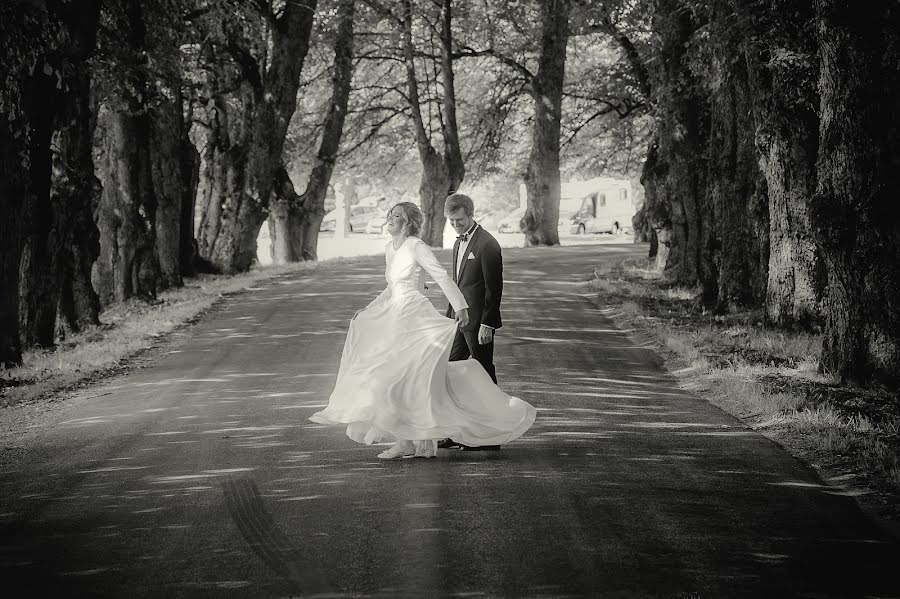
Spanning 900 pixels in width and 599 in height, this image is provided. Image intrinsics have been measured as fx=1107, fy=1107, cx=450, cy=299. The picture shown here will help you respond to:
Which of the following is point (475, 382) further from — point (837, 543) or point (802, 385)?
point (802, 385)

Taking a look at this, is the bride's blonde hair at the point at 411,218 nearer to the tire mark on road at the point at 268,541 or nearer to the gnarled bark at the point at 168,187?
the tire mark on road at the point at 268,541

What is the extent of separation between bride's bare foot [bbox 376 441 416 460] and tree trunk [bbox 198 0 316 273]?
2229 cm

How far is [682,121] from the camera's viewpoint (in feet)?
74.4

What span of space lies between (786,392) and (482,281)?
4.32 meters

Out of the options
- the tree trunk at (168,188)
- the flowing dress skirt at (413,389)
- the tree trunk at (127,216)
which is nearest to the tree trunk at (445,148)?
the tree trunk at (168,188)

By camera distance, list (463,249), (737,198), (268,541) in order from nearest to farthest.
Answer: (268,541) < (463,249) < (737,198)

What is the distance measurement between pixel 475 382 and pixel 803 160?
8.97 metres

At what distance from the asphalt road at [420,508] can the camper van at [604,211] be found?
71.4m

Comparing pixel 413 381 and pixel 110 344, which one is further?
pixel 110 344

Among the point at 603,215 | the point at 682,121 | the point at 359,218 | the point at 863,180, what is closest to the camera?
the point at 863,180

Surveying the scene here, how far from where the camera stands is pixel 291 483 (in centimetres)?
804

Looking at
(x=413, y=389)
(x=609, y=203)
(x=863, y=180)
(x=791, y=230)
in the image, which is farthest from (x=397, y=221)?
(x=609, y=203)

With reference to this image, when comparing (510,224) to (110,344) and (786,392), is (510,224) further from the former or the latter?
(786,392)

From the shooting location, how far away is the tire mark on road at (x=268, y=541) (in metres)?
5.84
